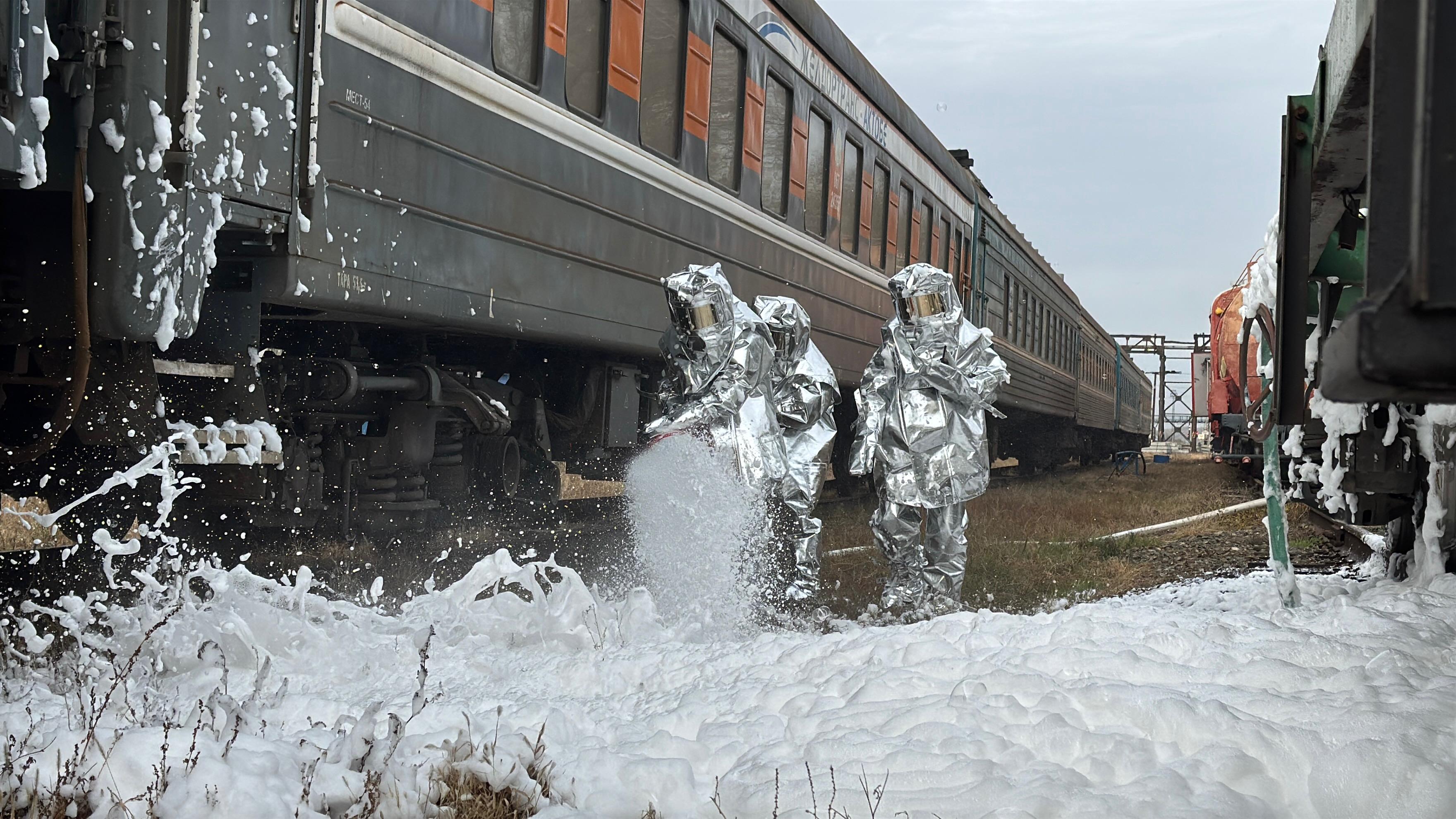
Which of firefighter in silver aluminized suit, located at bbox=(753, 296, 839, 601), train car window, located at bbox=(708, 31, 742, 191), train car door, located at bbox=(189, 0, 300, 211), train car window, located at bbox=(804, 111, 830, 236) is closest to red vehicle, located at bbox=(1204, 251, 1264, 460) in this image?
train car window, located at bbox=(804, 111, 830, 236)

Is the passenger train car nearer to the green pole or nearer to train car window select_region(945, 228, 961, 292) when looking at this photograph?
the green pole

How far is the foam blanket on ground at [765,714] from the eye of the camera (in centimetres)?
260

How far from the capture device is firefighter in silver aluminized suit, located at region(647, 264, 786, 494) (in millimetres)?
5461

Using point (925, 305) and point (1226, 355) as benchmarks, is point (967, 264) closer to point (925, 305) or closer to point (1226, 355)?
point (1226, 355)

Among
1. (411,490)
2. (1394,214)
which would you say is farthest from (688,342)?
(1394,214)

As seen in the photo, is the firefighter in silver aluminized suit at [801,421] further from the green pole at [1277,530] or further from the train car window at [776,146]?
the train car window at [776,146]

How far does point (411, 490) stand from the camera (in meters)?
5.91

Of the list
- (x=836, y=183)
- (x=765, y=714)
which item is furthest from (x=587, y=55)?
(x=836, y=183)

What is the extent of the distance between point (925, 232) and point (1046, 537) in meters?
3.87

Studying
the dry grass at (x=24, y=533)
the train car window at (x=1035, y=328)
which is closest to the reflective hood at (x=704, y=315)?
the dry grass at (x=24, y=533)

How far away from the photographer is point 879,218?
10.7 metres

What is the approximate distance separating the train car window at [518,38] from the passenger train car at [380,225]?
14 mm

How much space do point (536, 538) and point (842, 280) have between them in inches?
132

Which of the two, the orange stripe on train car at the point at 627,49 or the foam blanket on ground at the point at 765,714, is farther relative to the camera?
the orange stripe on train car at the point at 627,49
